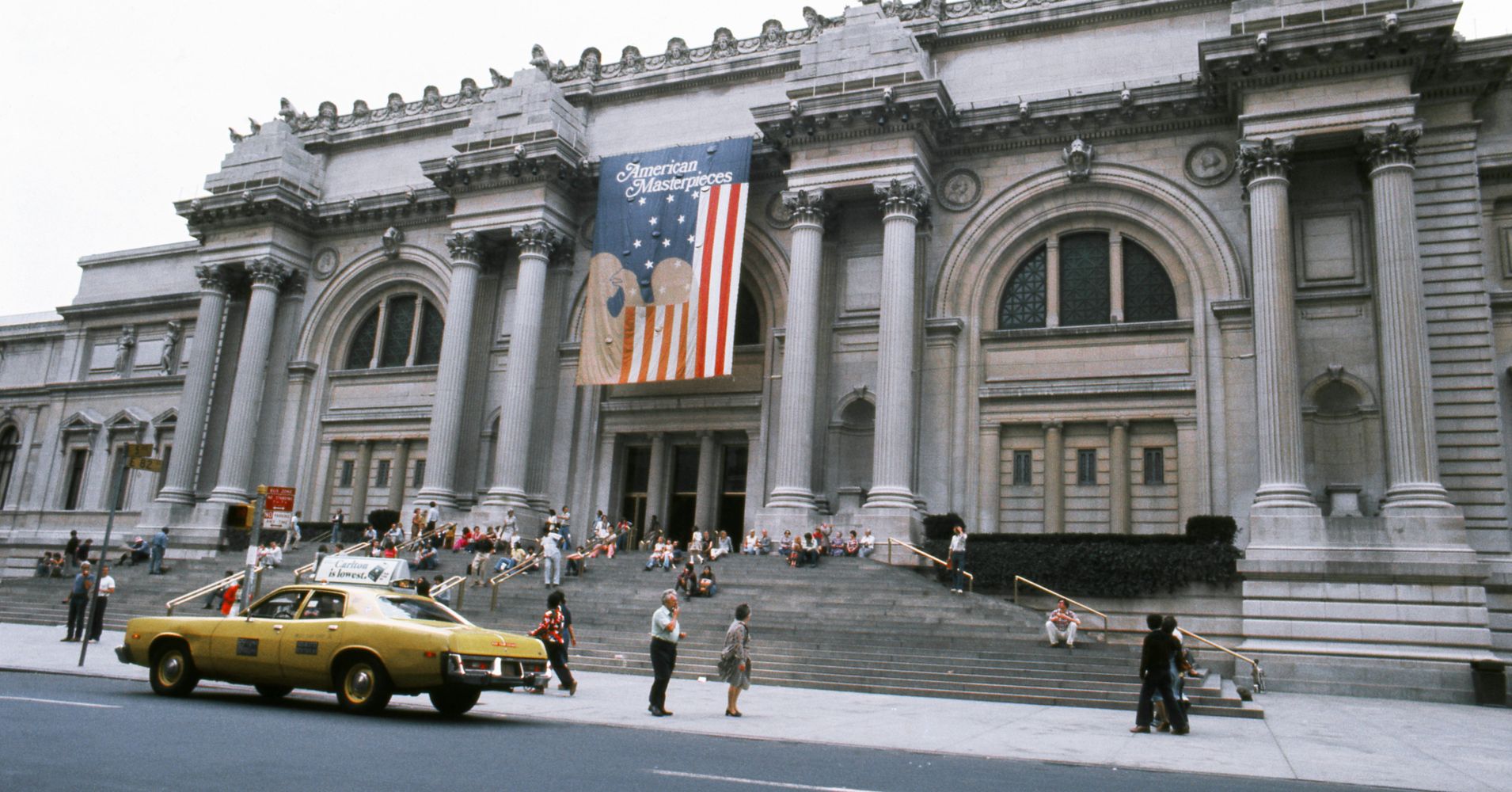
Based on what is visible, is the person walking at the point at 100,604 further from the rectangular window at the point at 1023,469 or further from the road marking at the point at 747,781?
the rectangular window at the point at 1023,469

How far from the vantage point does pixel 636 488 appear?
3597 cm

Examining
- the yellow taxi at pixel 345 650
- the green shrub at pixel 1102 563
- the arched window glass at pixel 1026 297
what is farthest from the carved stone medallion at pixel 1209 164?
the yellow taxi at pixel 345 650

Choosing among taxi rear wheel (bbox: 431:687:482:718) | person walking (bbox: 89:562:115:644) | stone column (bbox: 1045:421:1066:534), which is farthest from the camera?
stone column (bbox: 1045:421:1066:534)

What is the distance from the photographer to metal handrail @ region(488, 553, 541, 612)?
82.1 ft

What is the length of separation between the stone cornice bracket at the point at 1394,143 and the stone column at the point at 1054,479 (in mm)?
10093

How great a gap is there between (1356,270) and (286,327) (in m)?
36.4

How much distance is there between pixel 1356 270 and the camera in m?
27.2

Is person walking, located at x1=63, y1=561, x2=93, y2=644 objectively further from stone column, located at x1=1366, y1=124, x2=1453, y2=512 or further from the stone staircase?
stone column, located at x1=1366, y1=124, x2=1453, y2=512

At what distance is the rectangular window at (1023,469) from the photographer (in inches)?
1182

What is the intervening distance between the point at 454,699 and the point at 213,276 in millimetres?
34033

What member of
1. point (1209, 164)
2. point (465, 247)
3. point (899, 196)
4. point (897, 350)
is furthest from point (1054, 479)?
point (465, 247)

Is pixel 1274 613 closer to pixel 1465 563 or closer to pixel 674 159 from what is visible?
pixel 1465 563

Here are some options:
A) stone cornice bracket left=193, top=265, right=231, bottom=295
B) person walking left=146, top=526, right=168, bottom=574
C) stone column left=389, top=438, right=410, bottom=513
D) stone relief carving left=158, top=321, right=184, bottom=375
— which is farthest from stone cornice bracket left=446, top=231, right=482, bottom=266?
stone relief carving left=158, top=321, right=184, bottom=375

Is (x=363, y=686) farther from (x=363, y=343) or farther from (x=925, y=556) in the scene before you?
(x=363, y=343)
